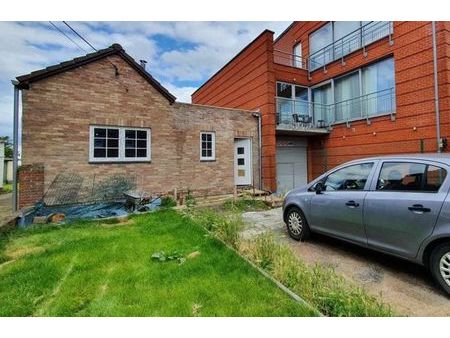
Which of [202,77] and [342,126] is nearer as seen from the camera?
[342,126]

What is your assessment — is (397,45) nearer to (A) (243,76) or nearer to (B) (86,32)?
(A) (243,76)

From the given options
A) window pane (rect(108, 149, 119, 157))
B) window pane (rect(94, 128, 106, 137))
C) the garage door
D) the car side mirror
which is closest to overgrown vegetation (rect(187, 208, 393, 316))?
the car side mirror

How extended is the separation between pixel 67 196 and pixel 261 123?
8410mm

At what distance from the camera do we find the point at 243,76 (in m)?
13.7

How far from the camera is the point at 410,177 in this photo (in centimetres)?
350

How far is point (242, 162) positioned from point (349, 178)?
7.91m

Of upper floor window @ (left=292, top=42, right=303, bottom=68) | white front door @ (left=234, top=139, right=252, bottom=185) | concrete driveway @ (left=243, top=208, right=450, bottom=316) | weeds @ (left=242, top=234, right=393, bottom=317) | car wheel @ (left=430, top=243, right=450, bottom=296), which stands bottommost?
concrete driveway @ (left=243, top=208, right=450, bottom=316)

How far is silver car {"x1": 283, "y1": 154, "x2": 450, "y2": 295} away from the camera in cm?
304

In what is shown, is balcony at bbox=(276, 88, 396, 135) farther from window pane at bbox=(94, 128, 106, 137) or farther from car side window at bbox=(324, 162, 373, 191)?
car side window at bbox=(324, 162, 373, 191)

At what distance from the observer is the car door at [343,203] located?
3967 millimetres

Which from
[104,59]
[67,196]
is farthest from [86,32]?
[67,196]

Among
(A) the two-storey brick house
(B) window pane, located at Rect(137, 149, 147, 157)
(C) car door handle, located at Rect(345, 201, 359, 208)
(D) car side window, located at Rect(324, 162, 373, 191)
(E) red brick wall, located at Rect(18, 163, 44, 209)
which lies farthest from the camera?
(B) window pane, located at Rect(137, 149, 147, 157)

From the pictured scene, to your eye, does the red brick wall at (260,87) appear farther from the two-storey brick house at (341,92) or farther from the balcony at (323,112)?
the balcony at (323,112)
